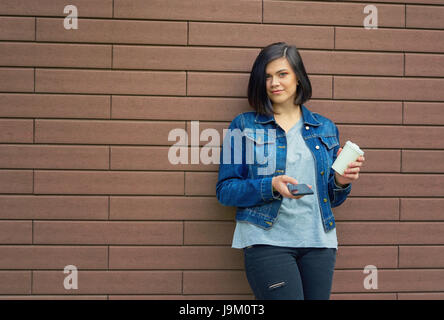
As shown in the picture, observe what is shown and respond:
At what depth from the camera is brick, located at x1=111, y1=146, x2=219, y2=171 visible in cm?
272

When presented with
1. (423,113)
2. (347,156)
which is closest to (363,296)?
(347,156)

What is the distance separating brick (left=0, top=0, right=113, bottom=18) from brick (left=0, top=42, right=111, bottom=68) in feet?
0.67

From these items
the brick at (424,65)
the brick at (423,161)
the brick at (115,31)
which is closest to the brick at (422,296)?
the brick at (423,161)

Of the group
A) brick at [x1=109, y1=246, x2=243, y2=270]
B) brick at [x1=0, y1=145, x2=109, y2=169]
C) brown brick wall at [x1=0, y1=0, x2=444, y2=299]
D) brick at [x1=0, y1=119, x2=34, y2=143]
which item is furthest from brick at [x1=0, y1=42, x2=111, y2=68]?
brick at [x1=109, y1=246, x2=243, y2=270]

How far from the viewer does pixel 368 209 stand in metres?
2.83

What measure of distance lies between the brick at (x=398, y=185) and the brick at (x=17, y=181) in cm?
215

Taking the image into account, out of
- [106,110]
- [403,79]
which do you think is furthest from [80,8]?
[403,79]

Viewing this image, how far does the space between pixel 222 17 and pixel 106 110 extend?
984mm

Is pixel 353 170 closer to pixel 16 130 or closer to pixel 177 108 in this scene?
pixel 177 108

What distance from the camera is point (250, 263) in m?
2.21

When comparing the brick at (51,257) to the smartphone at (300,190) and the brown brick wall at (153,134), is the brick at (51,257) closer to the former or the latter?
the brown brick wall at (153,134)

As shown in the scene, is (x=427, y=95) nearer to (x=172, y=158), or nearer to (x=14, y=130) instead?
(x=172, y=158)

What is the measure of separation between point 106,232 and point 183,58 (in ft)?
4.11

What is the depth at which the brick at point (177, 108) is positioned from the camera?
273 cm
